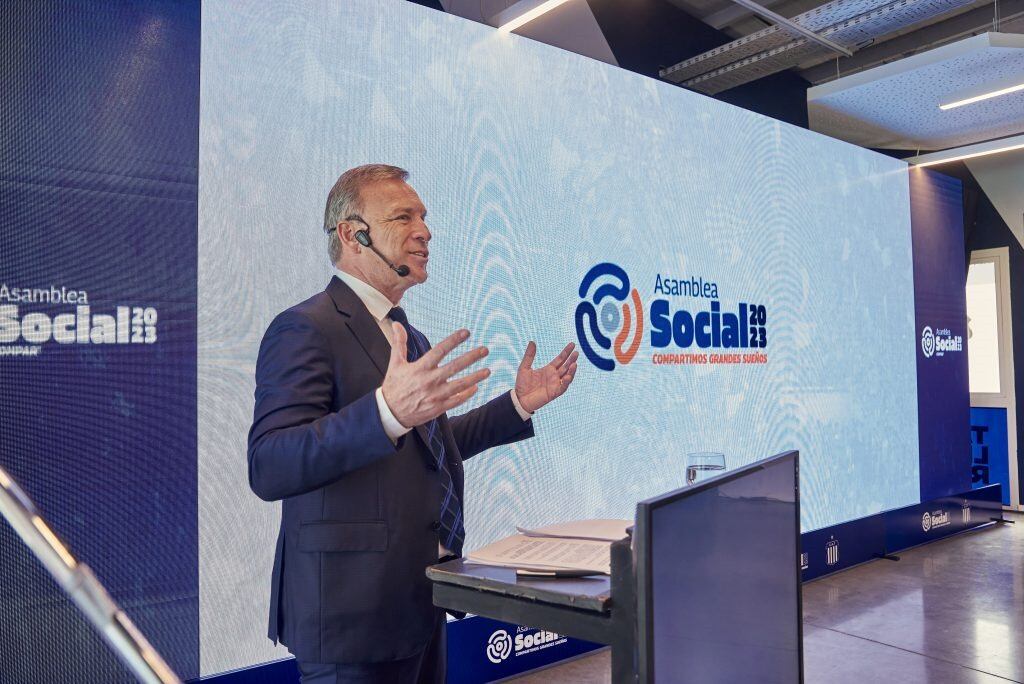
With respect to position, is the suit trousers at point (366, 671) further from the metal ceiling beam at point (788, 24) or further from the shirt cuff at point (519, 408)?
the metal ceiling beam at point (788, 24)

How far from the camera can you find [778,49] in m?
5.64

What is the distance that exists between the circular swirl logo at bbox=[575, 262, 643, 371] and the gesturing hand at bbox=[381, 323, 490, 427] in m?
2.42

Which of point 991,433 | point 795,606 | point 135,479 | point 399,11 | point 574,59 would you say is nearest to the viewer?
point 795,606

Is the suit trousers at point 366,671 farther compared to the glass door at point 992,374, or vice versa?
the glass door at point 992,374

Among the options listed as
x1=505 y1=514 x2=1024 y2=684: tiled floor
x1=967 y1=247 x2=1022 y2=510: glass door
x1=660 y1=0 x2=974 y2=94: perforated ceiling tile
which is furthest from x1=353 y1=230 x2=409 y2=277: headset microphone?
x1=967 y1=247 x2=1022 y2=510: glass door

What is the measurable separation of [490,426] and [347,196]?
62cm

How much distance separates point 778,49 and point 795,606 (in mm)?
5285

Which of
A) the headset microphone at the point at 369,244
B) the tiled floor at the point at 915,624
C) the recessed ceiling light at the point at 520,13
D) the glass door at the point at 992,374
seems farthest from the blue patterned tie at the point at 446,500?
the glass door at the point at 992,374

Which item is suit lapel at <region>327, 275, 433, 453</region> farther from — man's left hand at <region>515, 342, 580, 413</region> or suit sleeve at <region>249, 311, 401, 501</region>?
man's left hand at <region>515, 342, 580, 413</region>

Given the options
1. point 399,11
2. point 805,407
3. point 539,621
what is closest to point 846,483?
point 805,407

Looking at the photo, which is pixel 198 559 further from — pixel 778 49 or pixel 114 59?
pixel 778 49

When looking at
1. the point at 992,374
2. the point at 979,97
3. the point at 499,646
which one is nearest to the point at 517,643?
the point at 499,646

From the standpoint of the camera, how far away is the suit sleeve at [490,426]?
6.02ft

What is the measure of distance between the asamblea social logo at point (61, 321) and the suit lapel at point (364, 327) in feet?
3.57
